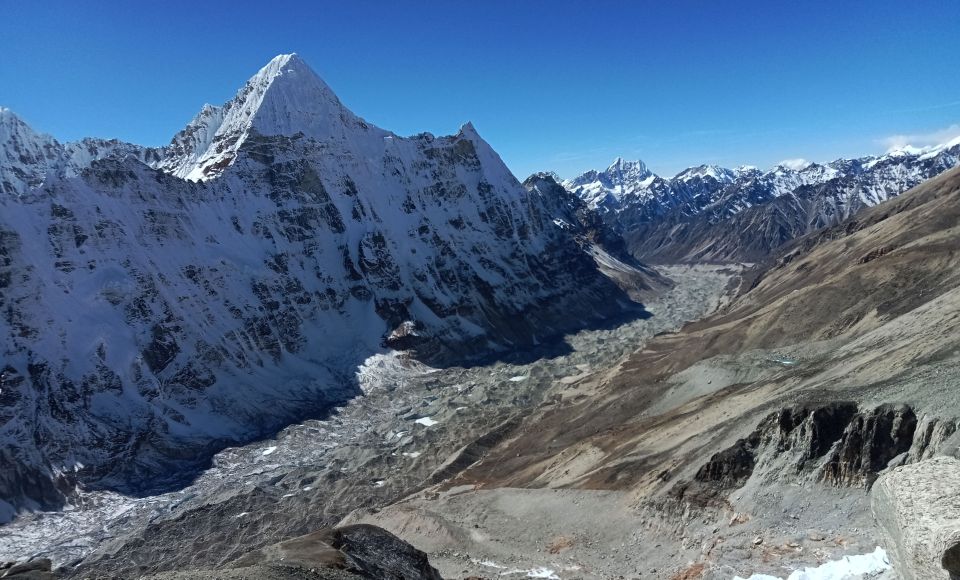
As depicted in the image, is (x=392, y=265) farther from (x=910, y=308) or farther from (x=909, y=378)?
(x=909, y=378)

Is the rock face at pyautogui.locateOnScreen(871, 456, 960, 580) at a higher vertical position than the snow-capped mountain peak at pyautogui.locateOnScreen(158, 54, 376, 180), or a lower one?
lower

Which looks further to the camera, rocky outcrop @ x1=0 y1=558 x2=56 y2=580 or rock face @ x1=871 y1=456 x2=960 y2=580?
rocky outcrop @ x1=0 y1=558 x2=56 y2=580

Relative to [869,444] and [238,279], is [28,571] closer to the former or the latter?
[869,444]

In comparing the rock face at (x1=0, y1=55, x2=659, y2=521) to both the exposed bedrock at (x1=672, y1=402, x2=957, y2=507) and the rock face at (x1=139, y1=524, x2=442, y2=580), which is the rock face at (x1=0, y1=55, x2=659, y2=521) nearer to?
the rock face at (x1=139, y1=524, x2=442, y2=580)

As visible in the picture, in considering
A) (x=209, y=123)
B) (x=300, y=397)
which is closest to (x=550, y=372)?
(x=300, y=397)

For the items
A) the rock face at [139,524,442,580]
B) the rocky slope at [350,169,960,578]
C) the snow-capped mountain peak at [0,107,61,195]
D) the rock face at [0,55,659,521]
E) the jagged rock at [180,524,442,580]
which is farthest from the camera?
the snow-capped mountain peak at [0,107,61,195]

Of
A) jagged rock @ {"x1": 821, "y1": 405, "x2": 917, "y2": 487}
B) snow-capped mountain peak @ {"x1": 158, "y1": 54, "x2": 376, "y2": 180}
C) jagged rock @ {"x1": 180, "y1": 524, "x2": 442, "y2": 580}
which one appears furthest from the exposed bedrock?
snow-capped mountain peak @ {"x1": 158, "y1": 54, "x2": 376, "y2": 180}
